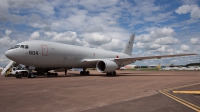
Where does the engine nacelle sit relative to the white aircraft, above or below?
below

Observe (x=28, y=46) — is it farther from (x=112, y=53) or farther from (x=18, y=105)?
(x=112, y=53)

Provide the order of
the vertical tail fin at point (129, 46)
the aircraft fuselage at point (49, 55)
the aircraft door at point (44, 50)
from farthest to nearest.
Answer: the vertical tail fin at point (129, 46) → the aircraft door at point (44, 50) → the aircraft fuselage at point (49, 55)

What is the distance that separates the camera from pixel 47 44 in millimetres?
19422

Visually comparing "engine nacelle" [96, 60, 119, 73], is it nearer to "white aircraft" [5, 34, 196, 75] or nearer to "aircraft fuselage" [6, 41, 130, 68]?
"white aircraft" [5, 34, 196, 75]

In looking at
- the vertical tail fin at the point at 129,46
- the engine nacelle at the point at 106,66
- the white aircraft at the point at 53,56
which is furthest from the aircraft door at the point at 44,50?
the vertical tail fin at the point at 129,46

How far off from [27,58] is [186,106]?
1586cm

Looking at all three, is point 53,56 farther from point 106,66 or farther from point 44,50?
point 106,66

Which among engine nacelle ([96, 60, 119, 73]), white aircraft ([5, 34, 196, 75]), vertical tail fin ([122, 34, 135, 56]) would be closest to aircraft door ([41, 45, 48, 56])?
white aircraft ([5, 34, 196, 75])

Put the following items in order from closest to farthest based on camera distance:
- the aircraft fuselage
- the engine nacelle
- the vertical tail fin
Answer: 1. the aircraft fuselage
2. the engine nacelle
3. the vertical tail fin

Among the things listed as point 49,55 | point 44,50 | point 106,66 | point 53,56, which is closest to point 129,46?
point 106,66

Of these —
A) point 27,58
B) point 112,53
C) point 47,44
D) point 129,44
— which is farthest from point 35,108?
point 129,44

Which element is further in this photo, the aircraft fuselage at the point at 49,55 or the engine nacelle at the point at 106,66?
the engine nacelle at the point at 106,66

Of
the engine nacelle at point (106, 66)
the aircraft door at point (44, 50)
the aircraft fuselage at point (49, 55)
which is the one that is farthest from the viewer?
the engine nacelle at point (106, 66)

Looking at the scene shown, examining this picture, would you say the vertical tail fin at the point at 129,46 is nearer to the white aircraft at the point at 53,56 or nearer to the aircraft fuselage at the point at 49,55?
the white aircraft at the point at 53,56
